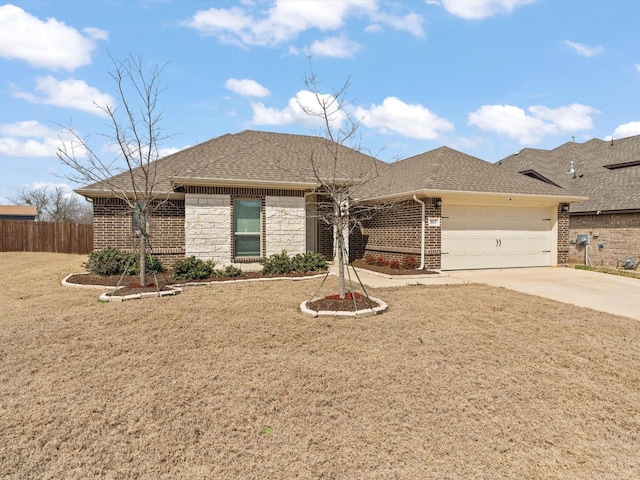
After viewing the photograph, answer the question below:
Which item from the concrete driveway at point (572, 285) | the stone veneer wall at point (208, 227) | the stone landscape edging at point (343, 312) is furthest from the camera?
the stone veneer wall at point (208, 227)

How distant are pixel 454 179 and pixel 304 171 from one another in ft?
16.3

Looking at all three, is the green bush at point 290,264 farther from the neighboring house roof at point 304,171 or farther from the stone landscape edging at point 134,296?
the stone landscape edging at point 134,296

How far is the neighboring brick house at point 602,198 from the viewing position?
15758 millimetres

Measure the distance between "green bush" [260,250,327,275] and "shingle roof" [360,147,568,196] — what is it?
3.75 metres

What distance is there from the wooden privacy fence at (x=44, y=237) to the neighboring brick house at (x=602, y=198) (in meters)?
25.3

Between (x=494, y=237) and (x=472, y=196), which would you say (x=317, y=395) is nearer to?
(x=472, y=196)

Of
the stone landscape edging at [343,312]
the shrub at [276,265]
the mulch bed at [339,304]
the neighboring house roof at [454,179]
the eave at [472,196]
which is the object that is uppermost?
the neighboring house roof at [454,179]

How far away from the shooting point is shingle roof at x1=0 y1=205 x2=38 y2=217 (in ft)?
141

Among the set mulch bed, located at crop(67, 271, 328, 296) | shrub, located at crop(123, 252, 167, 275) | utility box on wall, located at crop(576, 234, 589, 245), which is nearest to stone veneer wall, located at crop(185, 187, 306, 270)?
shrub, located at crop(123, 252, 167, 275)

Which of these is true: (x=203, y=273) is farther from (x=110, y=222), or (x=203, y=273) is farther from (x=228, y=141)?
(x=228, y=141)

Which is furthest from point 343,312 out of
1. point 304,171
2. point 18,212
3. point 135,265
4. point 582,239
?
point 18,212

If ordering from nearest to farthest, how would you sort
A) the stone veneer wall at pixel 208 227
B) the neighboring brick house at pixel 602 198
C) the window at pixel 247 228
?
the stone veneer wall at pixel 208 227 < the window at pixel 247 228 < the neighboring brick house at pixel 602 198

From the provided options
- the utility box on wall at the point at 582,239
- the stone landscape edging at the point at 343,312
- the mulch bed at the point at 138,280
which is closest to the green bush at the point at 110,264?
the mulch bed at the point at 138,280

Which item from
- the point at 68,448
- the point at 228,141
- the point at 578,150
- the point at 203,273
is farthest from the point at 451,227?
the point at 578,150
